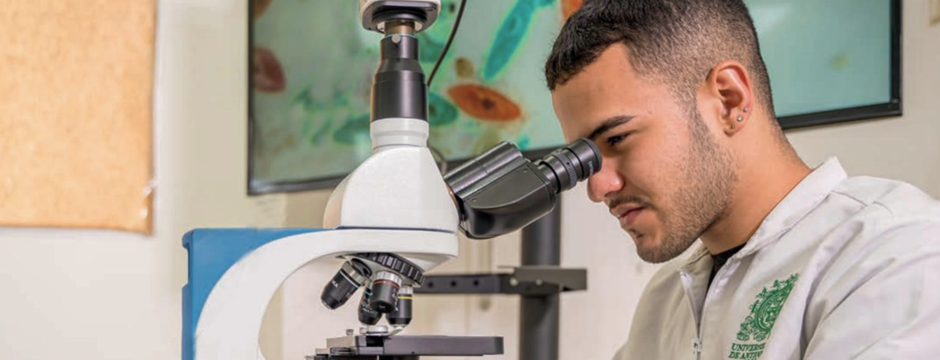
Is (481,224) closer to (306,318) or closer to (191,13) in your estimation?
(306,318)

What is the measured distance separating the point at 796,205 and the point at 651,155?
195mm

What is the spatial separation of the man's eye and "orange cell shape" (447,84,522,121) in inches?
22.8

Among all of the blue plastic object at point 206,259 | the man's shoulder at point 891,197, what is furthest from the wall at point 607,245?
the blue plastic object at point 206,259

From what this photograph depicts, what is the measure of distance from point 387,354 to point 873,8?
1.05 metres

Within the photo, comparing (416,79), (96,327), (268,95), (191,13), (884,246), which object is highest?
(191,13)

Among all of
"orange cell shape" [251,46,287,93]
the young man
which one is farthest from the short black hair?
"orange cell shape" [251,46,287,93]

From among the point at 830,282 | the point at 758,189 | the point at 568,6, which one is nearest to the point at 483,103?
the point at 568,6

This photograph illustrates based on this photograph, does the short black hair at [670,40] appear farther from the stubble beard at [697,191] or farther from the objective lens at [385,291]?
the objective lens at [385,291]

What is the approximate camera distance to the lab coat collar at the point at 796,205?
1.19 metres

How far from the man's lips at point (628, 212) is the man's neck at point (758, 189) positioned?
11cm

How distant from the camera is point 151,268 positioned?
211 cm

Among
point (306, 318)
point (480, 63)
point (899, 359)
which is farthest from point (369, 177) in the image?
point (306, 318)

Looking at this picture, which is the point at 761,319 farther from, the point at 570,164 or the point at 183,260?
the point at 183,260

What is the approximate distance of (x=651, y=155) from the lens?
123 cm
